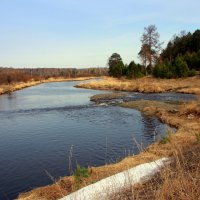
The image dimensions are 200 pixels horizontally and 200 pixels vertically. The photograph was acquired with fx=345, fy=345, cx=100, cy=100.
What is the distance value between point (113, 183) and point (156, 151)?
18.0 ft

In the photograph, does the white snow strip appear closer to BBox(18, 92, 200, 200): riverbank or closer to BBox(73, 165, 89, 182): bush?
BBox(18, 92, 200, 200): riverbank

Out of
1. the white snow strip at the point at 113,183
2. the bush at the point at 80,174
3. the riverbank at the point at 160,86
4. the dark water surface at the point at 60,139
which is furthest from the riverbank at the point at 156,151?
the riverbank at the point at 160,86

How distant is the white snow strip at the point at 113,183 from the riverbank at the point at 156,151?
0.39 m

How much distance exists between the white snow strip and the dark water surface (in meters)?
0.98

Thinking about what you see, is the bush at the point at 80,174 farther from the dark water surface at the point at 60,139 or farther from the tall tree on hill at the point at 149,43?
the tall tree on hill at the point at 149,43

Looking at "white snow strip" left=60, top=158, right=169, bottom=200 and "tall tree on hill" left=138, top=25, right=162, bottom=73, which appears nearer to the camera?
"white snow strip" left=60, top=158, right=169, bottom=200

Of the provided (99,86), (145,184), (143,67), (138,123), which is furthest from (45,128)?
(143,67)

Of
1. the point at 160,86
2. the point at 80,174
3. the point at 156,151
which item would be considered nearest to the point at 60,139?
the point at 156,151

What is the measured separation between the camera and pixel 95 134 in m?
19.2

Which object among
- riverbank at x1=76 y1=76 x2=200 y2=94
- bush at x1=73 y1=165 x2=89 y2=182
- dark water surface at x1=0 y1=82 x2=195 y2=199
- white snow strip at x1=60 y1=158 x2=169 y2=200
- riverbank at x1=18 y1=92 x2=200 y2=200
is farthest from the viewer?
riverbank at x1=76 y1=76 x2=200 y2=94

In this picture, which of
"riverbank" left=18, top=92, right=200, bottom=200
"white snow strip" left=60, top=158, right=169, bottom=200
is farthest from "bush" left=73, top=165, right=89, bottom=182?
"white snow strip" left=60, top=158, right=169, bottom=200

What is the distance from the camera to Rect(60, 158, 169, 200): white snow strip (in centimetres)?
673

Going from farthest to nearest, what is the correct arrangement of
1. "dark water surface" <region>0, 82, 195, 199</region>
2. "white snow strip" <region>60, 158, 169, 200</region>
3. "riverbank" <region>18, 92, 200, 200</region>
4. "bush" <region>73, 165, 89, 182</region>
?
"dark water surface" <region>0, 82, 195, 199</region> → "bush" <region>73, 165, 89, 182</region> → "riverbank" <region>18, 92, 200, 200</region> → "white snow strip" <region>60, 158, 169, 200</region>

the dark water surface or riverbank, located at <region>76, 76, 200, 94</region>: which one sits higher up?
riverbank, located at <region>76, 76, 200, 94</region>
